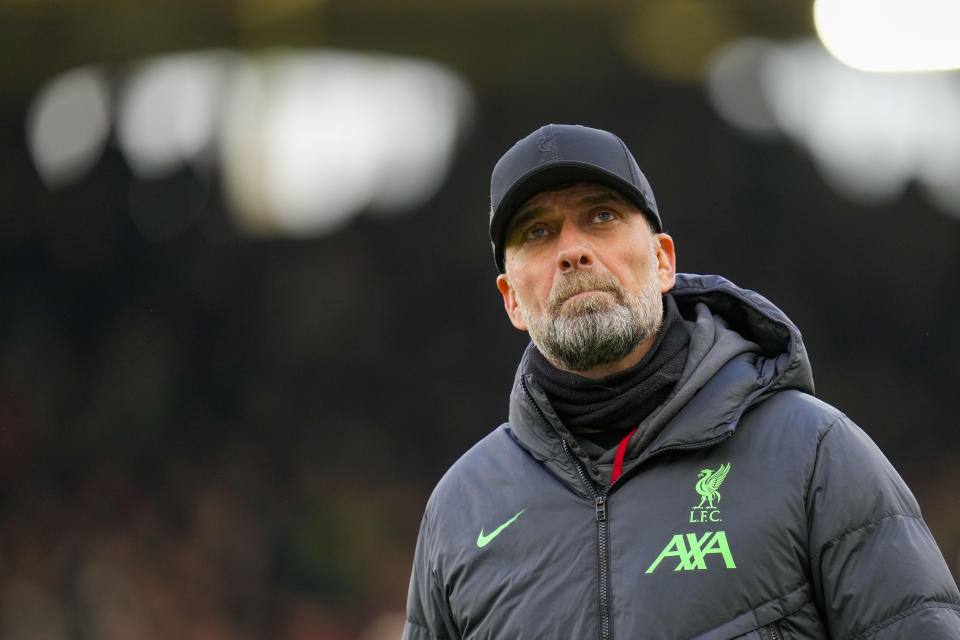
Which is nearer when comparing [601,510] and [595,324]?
[601,510]

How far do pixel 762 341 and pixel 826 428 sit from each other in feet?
0.77

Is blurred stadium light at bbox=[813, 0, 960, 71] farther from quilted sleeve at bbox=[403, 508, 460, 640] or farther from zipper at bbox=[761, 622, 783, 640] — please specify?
zipper at bbox=[761, 622, 783, 640]

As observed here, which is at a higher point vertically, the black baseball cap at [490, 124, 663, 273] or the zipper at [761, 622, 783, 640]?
the black baseball cap at [490, 124, 663, 273]

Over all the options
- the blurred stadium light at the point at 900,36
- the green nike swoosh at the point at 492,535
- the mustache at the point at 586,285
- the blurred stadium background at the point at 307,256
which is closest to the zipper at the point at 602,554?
the green nike swoosh at the point at 492,535

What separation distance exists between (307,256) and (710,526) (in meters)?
3.47

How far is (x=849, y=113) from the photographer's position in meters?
4.67

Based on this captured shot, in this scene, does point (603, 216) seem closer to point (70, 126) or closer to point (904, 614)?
point (904, 614)

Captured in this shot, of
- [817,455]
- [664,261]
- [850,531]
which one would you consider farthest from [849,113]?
[850,531]

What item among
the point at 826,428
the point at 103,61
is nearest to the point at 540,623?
the point at 826,428

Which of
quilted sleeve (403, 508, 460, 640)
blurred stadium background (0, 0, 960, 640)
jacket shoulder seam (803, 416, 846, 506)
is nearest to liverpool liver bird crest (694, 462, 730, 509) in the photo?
jacket shoulder seam (803, 416, 846, 506)

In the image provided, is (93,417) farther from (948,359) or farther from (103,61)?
(948,359)

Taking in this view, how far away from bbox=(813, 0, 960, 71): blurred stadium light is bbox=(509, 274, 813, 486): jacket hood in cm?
307

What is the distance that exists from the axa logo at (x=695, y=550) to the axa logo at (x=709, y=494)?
3 cm

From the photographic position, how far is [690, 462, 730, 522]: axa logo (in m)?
1.67
